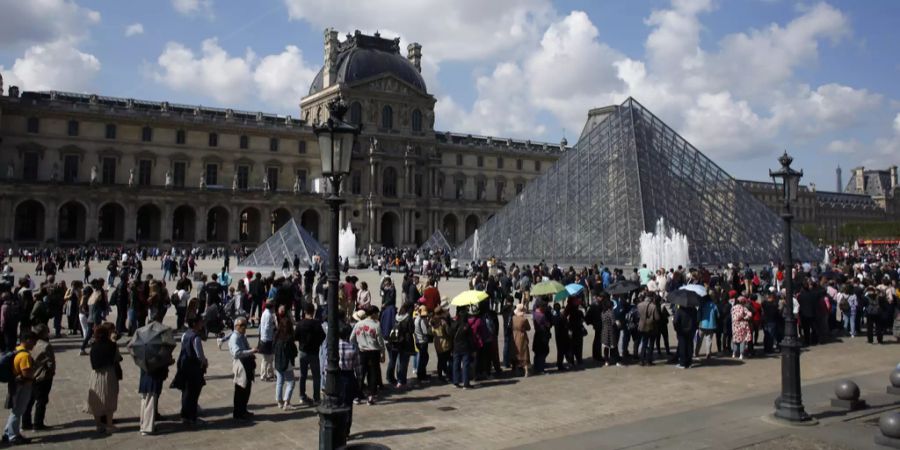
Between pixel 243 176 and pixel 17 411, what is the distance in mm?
49097

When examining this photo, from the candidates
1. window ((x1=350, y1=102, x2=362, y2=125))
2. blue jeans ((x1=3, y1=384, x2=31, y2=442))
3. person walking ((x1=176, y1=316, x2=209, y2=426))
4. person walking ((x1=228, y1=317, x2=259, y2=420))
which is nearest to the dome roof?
window ((x1=350, y1=102, x2=362, y2=125))

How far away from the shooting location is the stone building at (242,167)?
150ft

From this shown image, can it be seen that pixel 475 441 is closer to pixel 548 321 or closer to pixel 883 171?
pixel 548 321

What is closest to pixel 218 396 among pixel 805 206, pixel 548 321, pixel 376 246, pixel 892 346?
pixel 548 321

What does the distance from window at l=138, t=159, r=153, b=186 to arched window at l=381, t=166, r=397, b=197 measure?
18523 millimetres

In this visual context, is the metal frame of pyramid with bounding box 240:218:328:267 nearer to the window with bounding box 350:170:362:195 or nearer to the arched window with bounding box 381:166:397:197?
the window with bounding box 350:170:362:195

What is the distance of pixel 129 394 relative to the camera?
880 centimetres

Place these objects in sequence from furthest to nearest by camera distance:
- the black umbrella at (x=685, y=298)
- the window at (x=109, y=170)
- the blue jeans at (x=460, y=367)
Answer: the window at (x=109, y=170) < the black umbrella at (x=685, y=298) < the blue jeans at (x=460, y=367)

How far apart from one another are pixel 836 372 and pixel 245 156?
48983mm

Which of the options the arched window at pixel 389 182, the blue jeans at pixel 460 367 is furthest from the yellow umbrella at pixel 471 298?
the arched window at pixel 389 182

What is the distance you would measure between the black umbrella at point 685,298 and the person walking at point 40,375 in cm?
853

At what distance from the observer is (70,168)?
155 feet

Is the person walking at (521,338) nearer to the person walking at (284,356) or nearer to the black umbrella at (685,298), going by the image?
the black umbrella at (685,298)

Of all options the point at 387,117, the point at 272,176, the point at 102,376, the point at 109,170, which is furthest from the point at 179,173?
the point at 102,376
